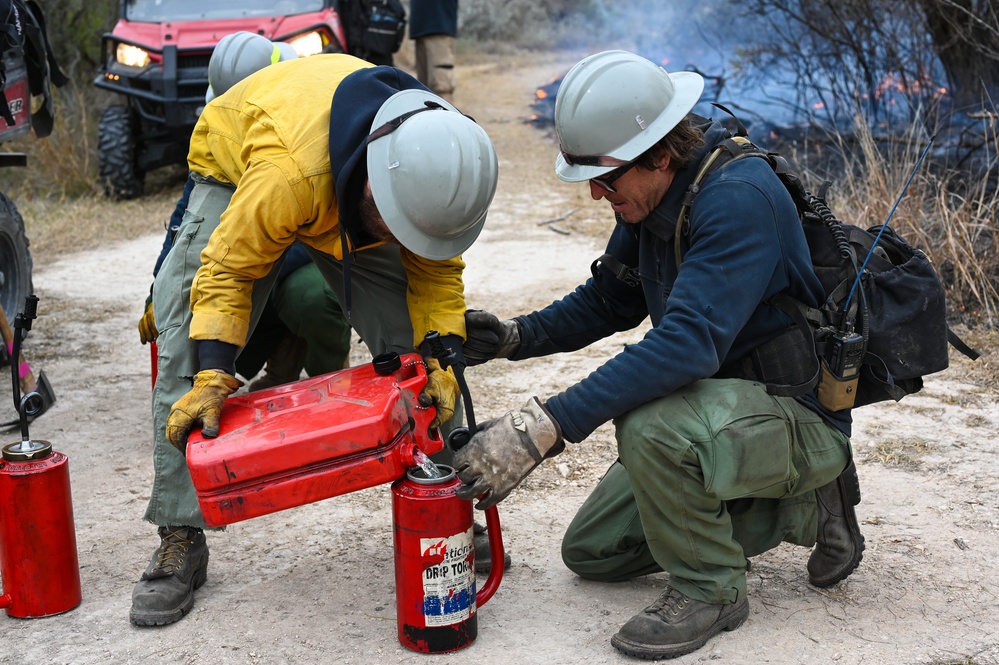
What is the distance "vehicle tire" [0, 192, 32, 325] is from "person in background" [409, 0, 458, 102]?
20.9 ft

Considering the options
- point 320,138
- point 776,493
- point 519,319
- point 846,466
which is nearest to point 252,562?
point 519,319

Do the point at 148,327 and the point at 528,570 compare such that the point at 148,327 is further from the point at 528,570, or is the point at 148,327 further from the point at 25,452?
the point at 528,570

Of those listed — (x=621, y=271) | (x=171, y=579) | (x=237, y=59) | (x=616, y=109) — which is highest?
(x=616, y=109)

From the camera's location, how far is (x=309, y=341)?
443 centimetres

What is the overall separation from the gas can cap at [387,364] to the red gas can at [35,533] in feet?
3.18

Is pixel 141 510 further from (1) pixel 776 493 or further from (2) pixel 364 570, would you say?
(1) pixel 776 493

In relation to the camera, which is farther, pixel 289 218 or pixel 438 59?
pixel 438 59

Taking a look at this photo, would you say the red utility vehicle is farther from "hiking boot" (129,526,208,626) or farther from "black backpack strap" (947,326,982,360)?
"black backpack strap" (947,326,982,360)

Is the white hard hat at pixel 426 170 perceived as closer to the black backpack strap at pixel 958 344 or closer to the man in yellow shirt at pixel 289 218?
the man in yellow shirt at pixel 289 218

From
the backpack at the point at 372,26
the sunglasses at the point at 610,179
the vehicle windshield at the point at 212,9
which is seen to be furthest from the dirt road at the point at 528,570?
the backpack at the point at 372,26

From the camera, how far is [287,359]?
15.3ft

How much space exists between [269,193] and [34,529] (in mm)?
1175

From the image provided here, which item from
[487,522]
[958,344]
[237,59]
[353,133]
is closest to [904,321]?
[958,344]

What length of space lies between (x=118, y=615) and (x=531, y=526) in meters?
1.38
